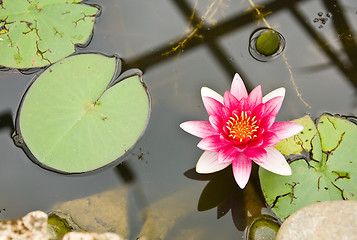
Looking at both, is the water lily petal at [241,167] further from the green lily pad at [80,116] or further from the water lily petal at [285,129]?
the green lily pad at [80,116]

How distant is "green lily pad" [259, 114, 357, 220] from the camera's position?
8.19 ft

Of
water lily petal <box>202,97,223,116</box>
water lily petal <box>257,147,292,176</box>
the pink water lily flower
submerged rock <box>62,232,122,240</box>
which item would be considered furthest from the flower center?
submerged rock <box>62,232,122,240</box>

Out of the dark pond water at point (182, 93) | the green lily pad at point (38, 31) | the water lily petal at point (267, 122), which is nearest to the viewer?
the water lily petal at point (267, 122)

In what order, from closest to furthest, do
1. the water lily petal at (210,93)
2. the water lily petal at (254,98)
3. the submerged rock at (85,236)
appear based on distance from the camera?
1. the submerged rock at (85,236)
2. the water lily petal at (254,98)
3. the water lily petal at (210,93)

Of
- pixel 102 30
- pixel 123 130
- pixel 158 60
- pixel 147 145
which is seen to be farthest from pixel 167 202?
pixel 102 30

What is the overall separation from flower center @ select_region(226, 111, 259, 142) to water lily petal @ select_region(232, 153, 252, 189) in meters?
0.16

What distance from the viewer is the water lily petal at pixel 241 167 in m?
2.42

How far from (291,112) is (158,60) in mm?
1216

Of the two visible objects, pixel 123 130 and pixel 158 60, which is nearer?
pixel 123 130

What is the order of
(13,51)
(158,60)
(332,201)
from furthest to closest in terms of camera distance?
1. (158,60)
2. (13,51)
3. (332,201)

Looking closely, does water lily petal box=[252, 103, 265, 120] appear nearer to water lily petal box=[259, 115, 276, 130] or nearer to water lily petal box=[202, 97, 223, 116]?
water lily petal box=[259, 115, 276, 130]

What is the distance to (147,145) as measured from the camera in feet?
9.29

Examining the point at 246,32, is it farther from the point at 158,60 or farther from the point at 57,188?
the point at 57,188

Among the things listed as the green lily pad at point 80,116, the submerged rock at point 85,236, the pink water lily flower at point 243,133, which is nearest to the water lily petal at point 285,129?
the pink water lily flower at point 243,133
